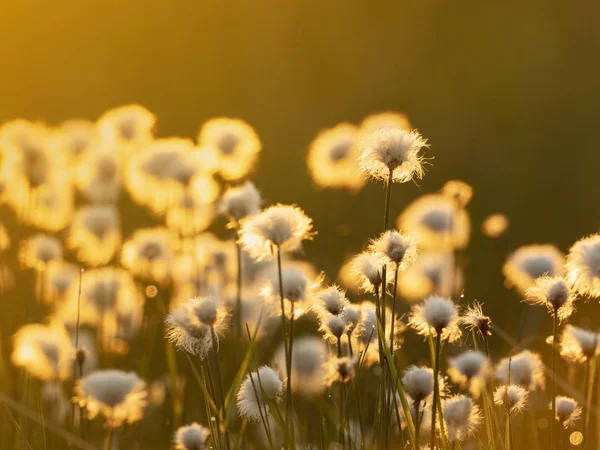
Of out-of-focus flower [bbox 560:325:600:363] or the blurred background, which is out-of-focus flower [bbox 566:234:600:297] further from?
the blurred background

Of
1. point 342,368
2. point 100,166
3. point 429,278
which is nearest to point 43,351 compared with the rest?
point 342,368

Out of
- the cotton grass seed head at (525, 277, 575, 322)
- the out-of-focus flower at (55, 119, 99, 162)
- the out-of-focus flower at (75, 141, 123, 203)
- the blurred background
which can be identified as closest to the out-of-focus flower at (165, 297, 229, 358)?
the cotton grass seed head at (525, 277, 575, 322)

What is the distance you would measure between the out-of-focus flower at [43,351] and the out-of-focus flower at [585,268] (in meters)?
1.01

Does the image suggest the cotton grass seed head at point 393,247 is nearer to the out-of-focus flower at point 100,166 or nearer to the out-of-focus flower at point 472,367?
the out-of-focus flower at point 472,367

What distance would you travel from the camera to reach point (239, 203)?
2.09 m

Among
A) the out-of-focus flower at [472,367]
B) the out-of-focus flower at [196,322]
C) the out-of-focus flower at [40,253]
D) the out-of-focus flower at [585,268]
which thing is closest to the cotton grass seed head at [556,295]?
the out-of-focus flower at [585,268]

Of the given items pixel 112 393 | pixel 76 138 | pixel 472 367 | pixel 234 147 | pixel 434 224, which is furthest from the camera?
pixel 76 138

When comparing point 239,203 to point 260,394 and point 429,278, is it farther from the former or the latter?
point 260,394

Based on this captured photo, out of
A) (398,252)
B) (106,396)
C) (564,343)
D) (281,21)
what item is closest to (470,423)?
(564,343)

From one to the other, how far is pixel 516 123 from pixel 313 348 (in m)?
5.21

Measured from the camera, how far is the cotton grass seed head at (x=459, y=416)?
4.27 feet

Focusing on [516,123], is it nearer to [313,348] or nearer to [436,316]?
[313,348]

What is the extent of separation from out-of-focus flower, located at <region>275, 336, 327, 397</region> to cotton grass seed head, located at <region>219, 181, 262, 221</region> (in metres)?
0.37

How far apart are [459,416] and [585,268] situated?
310mm
